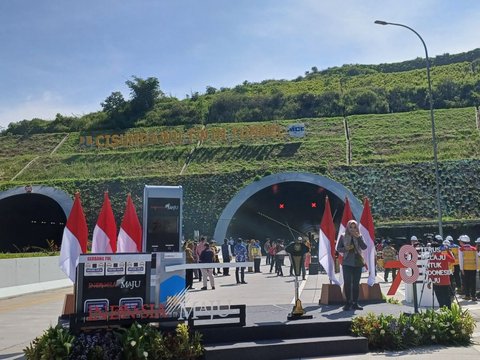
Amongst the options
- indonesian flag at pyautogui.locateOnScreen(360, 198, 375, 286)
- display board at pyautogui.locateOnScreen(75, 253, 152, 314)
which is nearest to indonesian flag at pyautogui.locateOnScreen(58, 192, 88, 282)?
display board at pyautogui.locateOnScreen(75, 253, 152, 314)

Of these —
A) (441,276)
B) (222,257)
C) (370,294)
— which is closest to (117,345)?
(370,294)

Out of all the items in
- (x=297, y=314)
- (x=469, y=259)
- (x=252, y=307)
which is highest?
(x=469, y=259)

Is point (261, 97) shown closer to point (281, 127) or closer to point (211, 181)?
point (281, 127)

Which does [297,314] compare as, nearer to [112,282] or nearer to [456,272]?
[112,282]

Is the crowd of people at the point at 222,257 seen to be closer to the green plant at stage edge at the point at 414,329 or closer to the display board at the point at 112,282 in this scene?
the green plant at stage edge at the point at 414,329

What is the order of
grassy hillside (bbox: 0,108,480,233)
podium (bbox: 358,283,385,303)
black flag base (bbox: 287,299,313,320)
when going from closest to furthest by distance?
black flag base (bbox: 287,299,313,320) < podium (bbox: 358,283,385,303) < grassy hillside (bbox: 0,108,480,233)

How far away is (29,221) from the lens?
42531 mm

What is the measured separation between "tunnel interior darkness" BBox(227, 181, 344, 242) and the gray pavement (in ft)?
53.7

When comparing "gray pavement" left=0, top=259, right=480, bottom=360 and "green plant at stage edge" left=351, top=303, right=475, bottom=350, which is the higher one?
"green plant at stage edge" left=351, top=303, right=475, bottom=350

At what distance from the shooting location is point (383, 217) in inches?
1385

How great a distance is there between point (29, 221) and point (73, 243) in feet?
114

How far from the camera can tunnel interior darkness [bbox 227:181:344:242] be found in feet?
130

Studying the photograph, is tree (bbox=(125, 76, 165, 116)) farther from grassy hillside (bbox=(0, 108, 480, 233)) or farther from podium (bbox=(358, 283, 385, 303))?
podium (bbox=(358, 283, 385, 303))

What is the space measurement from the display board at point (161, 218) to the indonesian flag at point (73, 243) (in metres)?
5.19
